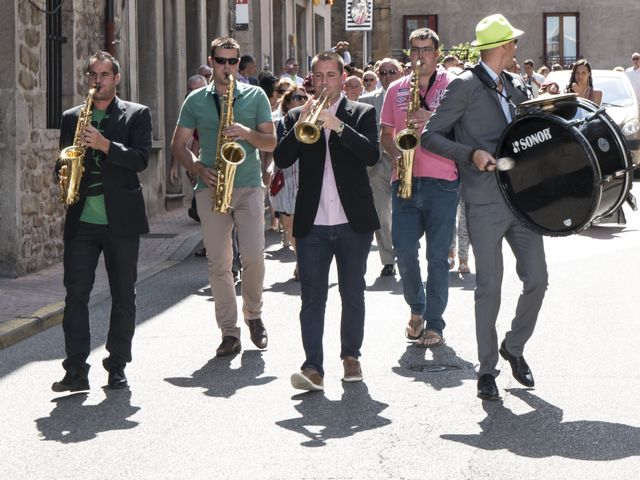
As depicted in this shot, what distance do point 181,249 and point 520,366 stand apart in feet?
25.9

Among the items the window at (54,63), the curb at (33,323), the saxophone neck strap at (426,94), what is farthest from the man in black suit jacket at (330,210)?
the window at (54,63)

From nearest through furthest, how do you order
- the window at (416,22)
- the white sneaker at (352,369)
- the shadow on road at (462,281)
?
the white sneaker at (352,369), the shadow on road at (462,281), the window at (416,22)

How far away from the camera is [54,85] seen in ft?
48.6

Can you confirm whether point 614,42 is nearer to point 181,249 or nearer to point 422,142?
point 181,249

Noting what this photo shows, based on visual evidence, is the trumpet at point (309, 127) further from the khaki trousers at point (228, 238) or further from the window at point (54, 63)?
the window at point (54, 63)

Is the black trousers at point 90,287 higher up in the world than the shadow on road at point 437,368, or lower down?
higher up

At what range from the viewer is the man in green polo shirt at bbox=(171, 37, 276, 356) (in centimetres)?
905

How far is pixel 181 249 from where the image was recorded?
49.8 ft

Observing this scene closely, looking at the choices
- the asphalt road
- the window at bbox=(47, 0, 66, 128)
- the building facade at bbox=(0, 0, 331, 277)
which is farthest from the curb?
the window at bbox=(47, 0, 66, 128)

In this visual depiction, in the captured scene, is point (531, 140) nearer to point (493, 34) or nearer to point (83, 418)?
point (493, 34)

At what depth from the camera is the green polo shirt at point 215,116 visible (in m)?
9.05

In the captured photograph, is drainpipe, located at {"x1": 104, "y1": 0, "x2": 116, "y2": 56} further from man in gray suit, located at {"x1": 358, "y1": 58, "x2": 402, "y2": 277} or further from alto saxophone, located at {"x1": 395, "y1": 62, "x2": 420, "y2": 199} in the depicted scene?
alto saxophone, located at {"x1": 395, "y1": 62, "x2": 420, "y2": 199}

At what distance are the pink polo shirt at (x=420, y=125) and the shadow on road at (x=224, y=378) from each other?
1593 millimetres

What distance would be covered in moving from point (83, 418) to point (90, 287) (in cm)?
106
